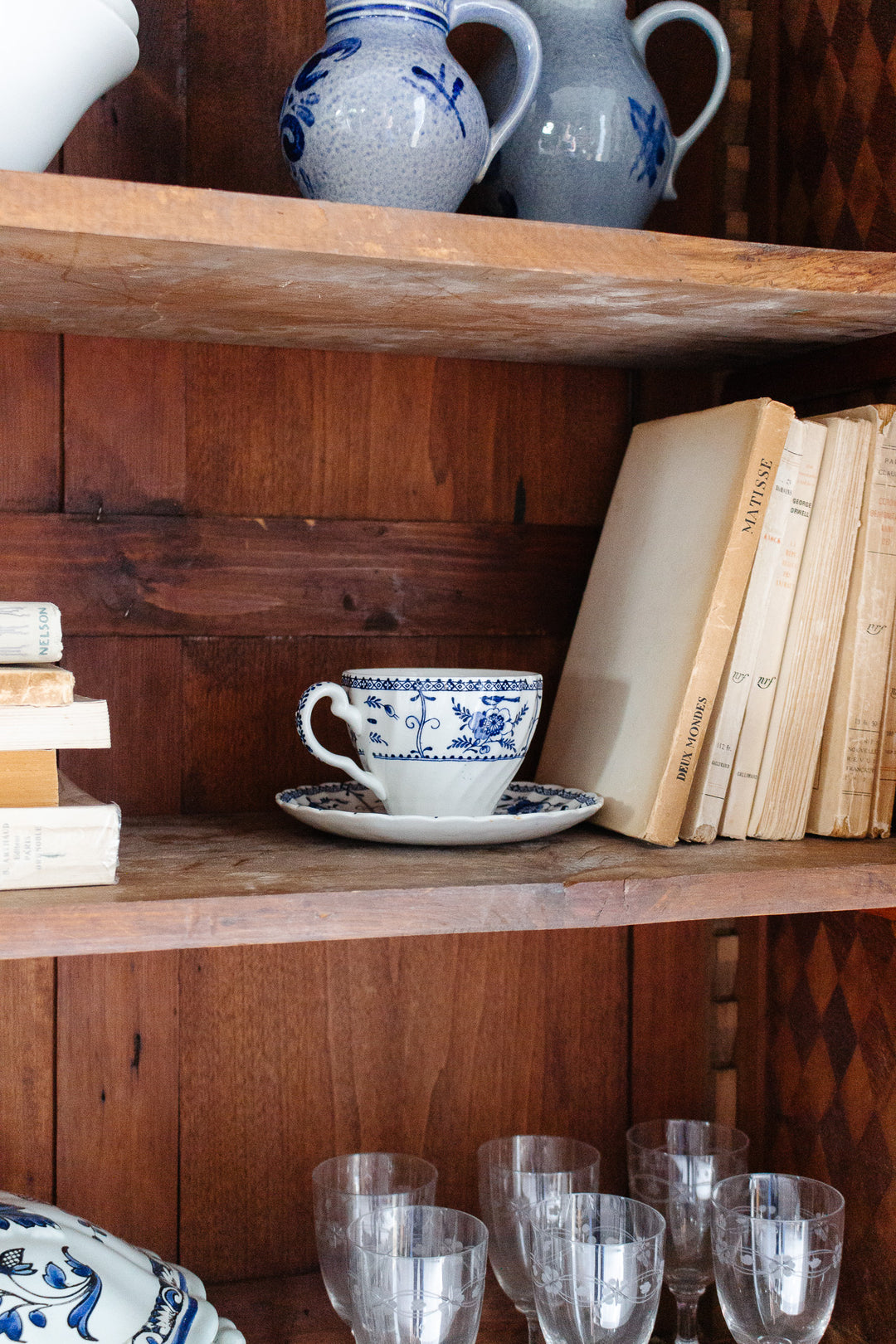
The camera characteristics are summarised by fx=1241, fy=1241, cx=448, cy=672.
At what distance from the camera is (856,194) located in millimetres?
847

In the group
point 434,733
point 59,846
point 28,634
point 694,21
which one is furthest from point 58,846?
point 694,21

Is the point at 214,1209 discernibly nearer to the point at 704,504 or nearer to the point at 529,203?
the point at 704,504

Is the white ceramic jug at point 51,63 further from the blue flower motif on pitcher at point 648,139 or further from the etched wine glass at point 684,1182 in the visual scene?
the etched wine glass at point 684,1182

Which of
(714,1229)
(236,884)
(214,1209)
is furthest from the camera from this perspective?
(214,1209)

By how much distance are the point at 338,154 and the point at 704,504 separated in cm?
30

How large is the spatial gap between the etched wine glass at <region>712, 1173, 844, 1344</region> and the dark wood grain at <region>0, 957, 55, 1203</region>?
1.43 ft

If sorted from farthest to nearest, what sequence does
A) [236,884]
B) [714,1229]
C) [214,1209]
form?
[214,1209] → [714,1229] → [236,884]

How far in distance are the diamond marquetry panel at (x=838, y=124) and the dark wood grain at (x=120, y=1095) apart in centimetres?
69

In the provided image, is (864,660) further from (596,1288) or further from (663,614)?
(596,1288)

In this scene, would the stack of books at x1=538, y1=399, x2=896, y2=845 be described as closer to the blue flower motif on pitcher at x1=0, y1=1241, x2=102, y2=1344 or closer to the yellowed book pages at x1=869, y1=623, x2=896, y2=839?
the yellowed book pages at x1=869, y1=623, x2=896, y2=839

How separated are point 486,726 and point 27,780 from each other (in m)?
0.26

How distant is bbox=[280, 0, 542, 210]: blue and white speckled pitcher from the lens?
0.65 meters

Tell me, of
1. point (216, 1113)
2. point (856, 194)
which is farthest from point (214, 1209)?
point (856, 194)

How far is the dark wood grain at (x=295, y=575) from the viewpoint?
820 mm
